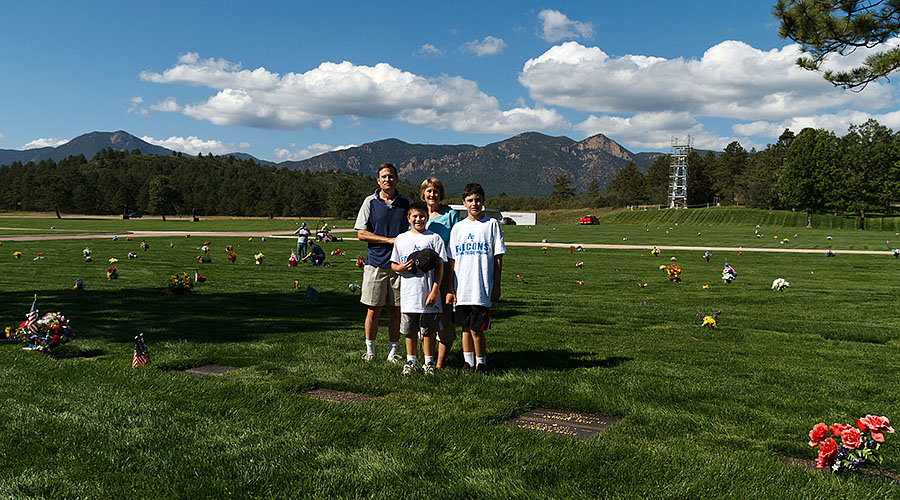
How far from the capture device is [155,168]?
187m

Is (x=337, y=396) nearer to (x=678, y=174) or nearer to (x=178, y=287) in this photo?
(x=178, y=287)

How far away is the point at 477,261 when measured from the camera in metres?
5.75

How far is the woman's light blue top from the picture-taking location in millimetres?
6055

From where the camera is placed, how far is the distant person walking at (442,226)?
5.93 m

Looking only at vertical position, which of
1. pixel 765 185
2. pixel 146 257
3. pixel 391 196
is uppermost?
pixel 765 185

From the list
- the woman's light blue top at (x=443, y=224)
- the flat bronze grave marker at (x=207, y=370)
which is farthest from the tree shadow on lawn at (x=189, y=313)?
the woman's light blue top at (x=443, y=224)

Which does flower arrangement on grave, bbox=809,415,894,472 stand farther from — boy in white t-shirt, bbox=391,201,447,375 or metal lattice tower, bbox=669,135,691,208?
metal lattice tower, bbox=669,135,691,208

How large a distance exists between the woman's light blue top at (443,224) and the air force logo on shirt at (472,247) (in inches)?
11.3

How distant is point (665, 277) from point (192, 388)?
47.8ft

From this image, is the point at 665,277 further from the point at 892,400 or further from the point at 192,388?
the point at 192,388

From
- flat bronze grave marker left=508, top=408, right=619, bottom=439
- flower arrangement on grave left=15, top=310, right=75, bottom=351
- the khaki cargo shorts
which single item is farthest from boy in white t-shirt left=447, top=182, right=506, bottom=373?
flower arrangement on grave left=15, top=310, right=75, bottom=351

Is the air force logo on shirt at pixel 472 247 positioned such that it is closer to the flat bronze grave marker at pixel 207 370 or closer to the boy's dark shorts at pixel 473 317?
Answer: the boy's dark shorts at pixel 473 317

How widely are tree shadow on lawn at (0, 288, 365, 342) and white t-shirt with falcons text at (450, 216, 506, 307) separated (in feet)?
10.9

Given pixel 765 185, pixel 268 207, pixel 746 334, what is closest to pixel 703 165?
pixel 765 185
